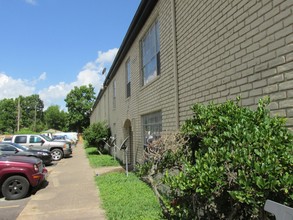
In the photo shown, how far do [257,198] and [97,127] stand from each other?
22324 mm

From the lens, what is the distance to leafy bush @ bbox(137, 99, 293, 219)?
2555 millimetres

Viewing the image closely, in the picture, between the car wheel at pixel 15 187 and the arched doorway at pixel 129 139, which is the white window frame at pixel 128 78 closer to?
the arched doorway at pixel 129 139

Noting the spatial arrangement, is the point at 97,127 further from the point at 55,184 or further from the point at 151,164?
the point at 151,164

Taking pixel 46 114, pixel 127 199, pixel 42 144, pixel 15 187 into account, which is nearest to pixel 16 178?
pixel 15 187

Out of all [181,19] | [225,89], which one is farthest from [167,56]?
[225,89]

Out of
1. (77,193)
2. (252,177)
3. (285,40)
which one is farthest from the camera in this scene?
(77,193)

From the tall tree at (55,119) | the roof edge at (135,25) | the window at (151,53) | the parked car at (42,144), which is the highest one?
the tall tree at (55,119)

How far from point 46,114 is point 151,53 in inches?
4071

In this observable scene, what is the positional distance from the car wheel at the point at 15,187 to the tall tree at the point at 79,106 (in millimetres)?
66095

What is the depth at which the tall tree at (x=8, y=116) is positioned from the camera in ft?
320

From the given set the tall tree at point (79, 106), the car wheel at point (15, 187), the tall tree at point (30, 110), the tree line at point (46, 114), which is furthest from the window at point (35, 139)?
the tall tree at point (30, 110)

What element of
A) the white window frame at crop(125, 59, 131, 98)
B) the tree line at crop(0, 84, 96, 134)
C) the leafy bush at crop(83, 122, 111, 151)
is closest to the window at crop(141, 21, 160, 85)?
the white window frame at crop(125, 59, 131, 98)

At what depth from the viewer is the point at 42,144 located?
22.1 metres

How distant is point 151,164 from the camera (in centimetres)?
406
